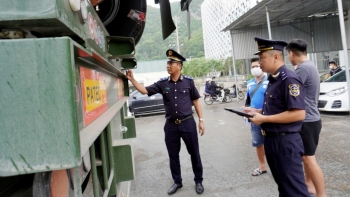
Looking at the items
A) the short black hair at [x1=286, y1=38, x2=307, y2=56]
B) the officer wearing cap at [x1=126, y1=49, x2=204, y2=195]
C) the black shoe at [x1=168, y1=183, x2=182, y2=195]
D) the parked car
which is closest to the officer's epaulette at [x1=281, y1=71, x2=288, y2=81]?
the short black hair at [x1=286, y1=38, x2=307, y2=56]

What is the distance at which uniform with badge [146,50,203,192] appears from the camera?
347cm

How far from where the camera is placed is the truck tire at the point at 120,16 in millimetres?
2621

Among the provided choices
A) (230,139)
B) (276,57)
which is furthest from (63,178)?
(230,139)

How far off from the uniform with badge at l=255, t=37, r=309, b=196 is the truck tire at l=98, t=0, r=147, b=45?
1.28m

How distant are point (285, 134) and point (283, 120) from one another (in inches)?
5.3

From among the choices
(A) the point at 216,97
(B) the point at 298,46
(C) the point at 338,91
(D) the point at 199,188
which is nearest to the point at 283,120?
(B) the point at 298,46

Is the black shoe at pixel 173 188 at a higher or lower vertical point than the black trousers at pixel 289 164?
lower

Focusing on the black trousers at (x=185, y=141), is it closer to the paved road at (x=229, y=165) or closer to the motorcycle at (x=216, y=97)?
the paved road at (x=229, y=165)

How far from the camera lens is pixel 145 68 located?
101 ft

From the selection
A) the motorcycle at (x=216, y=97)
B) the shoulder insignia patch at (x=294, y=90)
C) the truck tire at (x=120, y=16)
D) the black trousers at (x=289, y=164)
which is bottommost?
the black trousers at (x=289, y=164)

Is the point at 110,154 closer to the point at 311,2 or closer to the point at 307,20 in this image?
the point at 311,2

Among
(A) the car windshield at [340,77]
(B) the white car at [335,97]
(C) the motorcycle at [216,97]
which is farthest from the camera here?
(C) the motorcycle at [216,97]

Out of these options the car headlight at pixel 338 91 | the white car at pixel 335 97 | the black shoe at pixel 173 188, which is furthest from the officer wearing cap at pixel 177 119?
the car headlight at pixel 338 91

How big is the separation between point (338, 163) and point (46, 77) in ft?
14.6
